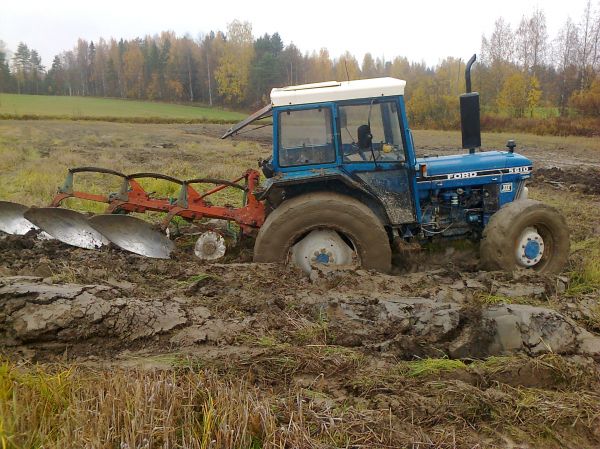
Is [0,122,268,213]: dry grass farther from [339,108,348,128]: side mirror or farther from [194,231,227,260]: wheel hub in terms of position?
[339,108,348,128]: side mirror

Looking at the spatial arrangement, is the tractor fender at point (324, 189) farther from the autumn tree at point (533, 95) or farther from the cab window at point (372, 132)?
the autumn tree at point (533, 95)

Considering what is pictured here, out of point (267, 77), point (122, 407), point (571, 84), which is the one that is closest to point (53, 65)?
point (267, 77)

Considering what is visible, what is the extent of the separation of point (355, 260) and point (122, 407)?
3.40m

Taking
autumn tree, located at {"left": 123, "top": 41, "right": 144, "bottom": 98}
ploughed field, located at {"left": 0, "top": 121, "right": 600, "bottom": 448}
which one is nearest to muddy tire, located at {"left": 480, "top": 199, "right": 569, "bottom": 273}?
ploughed field, located at {"left": 0, "top": 121, "right": 600, "bottom": 448}

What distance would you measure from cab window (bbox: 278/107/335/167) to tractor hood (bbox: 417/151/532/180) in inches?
47.1

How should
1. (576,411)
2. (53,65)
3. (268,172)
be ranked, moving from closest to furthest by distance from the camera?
(576,411) < (268,172) < (53,65)

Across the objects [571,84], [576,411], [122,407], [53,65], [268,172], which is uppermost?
[53,65]

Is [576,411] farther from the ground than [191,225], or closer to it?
closer to it

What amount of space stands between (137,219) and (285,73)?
54.5 meters

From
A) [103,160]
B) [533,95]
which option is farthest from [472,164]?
[533,95]

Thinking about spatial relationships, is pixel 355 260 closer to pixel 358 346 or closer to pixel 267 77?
pixel 358 346

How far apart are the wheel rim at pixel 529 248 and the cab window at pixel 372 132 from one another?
1.66 m

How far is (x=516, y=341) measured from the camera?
393 cm

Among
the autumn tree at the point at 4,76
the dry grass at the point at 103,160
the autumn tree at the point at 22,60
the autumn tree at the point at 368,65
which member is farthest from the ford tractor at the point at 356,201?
the autumn tree at the point at 22,60
